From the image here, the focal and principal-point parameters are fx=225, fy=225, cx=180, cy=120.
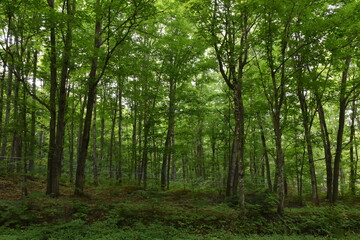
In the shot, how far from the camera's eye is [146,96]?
42.3ft

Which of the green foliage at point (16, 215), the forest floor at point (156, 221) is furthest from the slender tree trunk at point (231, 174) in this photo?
the green foliage at point (16, 215)

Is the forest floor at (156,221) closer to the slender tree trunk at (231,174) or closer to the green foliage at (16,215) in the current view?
the green foliage at (16,215)

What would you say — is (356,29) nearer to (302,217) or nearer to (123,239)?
(302,217)

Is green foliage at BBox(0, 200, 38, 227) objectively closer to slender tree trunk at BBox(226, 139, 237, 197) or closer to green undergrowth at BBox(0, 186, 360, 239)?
green undergrowth at BBox(0, 186, 360, 239)

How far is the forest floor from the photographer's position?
6.30 metres

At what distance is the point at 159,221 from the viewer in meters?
7.61

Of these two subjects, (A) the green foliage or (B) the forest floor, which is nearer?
(B) the forest floor

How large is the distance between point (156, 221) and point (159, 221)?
0.11 m

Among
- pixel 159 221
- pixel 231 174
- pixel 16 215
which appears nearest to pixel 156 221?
pixel 159 221

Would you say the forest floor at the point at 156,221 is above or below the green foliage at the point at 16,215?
below

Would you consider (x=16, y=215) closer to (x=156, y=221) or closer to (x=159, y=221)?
(x=156, y=221)

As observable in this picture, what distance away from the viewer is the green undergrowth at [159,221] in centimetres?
630

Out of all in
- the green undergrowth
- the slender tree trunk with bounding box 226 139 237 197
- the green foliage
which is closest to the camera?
the green undergrowth

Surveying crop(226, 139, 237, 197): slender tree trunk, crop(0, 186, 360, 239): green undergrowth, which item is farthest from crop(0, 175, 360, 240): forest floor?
crop(226, 139, 237, 197): slender tree trunk
